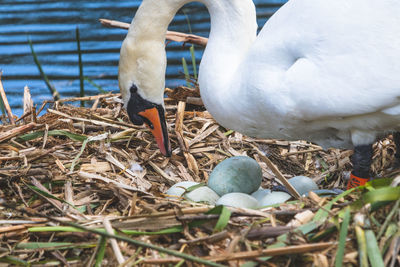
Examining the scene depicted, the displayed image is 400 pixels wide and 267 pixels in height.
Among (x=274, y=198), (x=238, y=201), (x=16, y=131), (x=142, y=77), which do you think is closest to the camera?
(x=238, y=201)

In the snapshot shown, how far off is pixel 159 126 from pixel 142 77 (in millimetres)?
305

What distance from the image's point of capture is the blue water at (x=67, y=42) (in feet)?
20.4

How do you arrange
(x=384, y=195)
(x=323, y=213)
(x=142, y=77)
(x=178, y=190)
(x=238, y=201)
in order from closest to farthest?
(x=384, y=195) < (x=323, y=213) < (x=238, y=201) < (x=178, y=190) < (x=142, y=77)

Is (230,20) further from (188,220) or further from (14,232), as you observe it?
(14,232)

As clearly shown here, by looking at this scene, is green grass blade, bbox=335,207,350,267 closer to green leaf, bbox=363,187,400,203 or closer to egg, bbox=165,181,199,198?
green leaf, bbox=363,187,400,203

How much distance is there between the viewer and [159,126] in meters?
3.42

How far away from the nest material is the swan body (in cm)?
49

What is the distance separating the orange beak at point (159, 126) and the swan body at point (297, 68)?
80 millimetres

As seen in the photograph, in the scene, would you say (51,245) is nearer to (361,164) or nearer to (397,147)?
(361,164)

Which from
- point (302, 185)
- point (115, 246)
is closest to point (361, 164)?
point (302, 185)

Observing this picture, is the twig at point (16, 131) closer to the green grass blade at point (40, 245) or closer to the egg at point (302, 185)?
the green grass blade at point (40, 245)

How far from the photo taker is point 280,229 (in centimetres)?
229

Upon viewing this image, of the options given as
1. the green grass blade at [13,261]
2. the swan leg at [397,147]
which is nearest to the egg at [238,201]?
the green grass blade at [13,261]

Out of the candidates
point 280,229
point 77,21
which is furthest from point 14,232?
point 77,21
